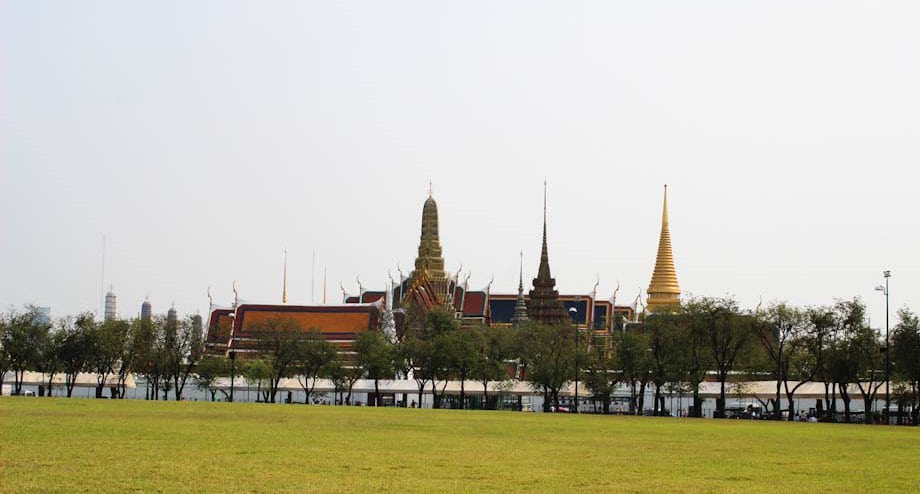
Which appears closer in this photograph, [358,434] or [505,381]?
[358,434]

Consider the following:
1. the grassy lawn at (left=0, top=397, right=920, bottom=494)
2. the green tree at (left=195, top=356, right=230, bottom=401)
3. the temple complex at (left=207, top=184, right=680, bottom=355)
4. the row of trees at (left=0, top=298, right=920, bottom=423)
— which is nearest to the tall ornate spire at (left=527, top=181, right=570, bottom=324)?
the temple complex at (left=207, top=184, right=680, bottom=355)

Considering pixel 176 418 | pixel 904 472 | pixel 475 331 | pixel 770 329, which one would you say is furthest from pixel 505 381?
pixel 904 472

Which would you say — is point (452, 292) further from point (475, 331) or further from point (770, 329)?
point (770, 329)

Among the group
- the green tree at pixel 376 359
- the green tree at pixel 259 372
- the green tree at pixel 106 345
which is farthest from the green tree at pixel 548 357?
the green tree at pixel 106 345

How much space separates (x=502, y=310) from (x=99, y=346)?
80.0m

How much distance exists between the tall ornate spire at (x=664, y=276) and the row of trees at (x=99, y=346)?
86126mm

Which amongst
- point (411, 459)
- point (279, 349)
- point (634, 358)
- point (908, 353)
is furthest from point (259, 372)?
point (411, 459)

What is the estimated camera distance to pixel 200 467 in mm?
27219

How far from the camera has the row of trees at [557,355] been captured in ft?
286

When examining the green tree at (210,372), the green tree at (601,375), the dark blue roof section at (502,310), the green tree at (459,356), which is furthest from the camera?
the dark blue roof section at (502,310)

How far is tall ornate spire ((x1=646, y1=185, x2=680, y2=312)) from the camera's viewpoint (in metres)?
188

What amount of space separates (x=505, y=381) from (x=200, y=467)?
8849cm

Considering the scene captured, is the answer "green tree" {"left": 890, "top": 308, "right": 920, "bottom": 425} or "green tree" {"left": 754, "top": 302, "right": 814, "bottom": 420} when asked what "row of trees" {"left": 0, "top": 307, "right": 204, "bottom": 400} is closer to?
"green tree" {"left": 754, "top": 302, "right": 814, "bottom": 420}

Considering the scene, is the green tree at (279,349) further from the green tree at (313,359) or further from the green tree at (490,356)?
the green tree at (490,356)
